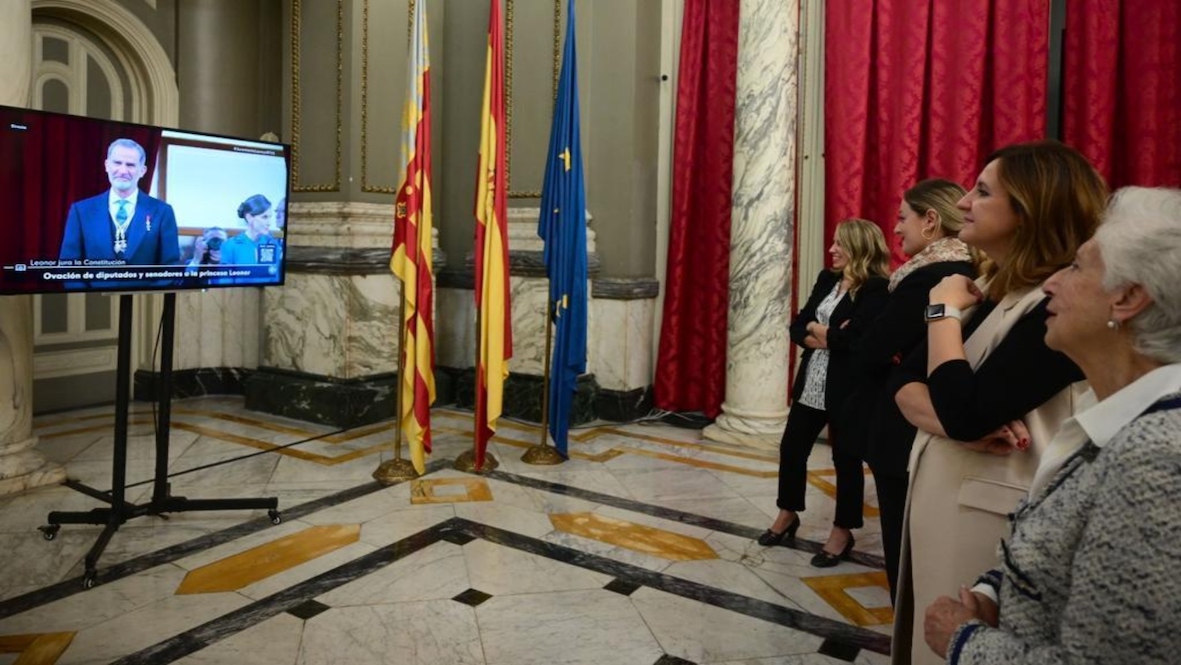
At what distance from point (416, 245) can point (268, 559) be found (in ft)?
A: 5.35

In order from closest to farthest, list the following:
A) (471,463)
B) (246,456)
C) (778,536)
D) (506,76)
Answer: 1. (778,536)
2. (471,463)
3. (246,456)
4. (506,76)

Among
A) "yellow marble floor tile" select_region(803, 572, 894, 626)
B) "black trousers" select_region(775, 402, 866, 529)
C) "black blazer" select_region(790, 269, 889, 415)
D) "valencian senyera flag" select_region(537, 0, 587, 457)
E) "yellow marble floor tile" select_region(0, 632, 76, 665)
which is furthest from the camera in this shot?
"valencian senyera flag" select_region(537, 0, 587, 457)

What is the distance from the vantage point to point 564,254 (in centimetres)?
479

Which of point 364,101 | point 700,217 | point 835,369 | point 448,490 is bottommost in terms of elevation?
point 448,490

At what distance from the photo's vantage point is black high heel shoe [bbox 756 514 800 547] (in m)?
3.55

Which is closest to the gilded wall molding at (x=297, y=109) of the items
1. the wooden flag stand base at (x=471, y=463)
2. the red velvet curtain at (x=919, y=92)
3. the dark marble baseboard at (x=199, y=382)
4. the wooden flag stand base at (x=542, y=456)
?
the dark marble baseboard at (x=199, y=382)

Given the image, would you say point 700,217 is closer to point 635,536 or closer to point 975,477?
point 635,536

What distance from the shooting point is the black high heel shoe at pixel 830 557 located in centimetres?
333

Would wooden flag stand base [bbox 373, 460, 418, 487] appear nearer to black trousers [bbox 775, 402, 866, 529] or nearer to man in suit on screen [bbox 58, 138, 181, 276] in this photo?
man in suit on screen [bbox 58, 138, 181, 276]

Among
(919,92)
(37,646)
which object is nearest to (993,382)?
(37,646)

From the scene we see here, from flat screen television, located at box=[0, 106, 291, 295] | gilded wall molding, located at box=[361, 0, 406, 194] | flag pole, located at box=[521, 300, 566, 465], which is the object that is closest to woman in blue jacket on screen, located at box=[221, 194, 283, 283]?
flat screen television, located at box=[0, 106, 291, 295]

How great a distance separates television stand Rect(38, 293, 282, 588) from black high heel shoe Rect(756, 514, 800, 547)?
80.7 inches

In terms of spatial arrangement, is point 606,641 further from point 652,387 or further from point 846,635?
point 652,387

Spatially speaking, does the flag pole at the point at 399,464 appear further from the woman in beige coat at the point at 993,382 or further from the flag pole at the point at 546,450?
the woman in beige coat at the point at 993,382
